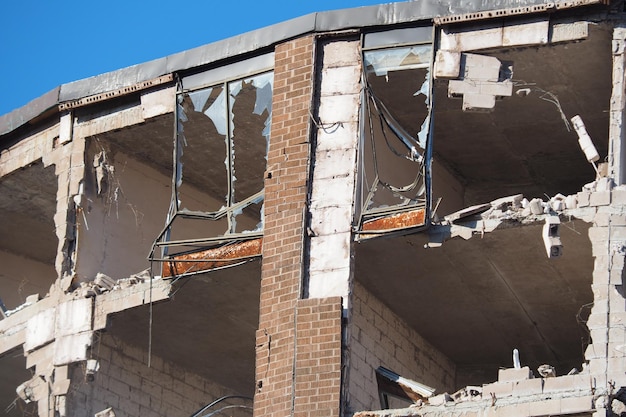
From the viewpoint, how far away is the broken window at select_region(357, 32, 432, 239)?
66.8ft

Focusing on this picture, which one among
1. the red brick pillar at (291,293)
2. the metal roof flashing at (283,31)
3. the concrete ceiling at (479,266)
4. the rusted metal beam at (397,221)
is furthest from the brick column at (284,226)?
the concrete ceiling at (479,266)

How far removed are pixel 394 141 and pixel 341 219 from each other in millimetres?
1734

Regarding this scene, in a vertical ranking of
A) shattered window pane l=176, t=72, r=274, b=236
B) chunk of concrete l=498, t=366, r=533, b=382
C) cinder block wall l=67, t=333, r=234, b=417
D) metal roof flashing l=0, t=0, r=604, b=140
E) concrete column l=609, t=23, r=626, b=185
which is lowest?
chunk of concrete l=498, t=366, r=533, b=382

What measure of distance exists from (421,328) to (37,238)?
22.8 ft

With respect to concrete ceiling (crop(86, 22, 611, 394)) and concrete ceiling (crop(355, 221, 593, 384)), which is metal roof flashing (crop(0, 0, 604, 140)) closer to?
concrete ceiling (crop(86, 22, 611, 394))

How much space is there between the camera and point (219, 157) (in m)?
23.9

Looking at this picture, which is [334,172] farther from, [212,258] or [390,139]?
[212,258]

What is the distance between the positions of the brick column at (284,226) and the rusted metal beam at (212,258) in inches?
15.0

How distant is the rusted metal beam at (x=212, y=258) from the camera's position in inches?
834

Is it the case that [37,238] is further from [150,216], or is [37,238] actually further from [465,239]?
[465,239]

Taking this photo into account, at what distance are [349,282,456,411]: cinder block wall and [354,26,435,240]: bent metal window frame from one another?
1.23 metres

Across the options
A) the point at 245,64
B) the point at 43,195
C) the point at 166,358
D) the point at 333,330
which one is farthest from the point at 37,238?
the point at 333,330

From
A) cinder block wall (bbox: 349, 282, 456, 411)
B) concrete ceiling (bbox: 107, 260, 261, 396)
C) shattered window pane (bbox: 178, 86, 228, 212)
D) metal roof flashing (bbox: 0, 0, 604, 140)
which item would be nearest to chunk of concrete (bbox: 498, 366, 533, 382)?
cinder block wall (bbox: 349, 282, 456, 411)

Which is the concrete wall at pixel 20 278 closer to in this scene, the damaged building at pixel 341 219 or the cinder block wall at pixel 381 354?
the damaged building at pixel 341 219
